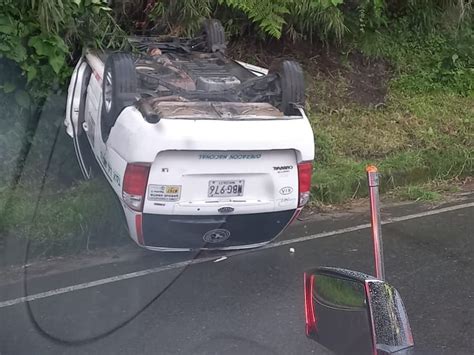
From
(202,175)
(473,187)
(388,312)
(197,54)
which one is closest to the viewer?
(388,312)

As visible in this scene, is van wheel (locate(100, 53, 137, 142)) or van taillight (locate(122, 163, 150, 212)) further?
van wheel (locate(100, 53, 137, 142))

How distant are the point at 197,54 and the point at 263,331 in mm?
2750

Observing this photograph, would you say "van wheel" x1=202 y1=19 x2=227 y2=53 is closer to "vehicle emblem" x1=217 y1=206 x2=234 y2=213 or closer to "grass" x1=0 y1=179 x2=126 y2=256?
"grass" x1=0 y1=179 x2=126 y2=256

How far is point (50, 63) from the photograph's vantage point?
589 cm

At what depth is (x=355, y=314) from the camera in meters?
2.01

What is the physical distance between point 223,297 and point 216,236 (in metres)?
0.42

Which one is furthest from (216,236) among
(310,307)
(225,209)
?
(310,307)

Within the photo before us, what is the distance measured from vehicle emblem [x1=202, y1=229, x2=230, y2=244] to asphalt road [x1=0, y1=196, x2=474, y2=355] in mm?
225

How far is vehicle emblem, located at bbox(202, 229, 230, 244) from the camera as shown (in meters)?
4.76

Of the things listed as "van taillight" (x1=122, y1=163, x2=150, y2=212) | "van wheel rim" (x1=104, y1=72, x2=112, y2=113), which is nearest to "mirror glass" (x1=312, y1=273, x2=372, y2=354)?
"van taillight" (x1=122, y1=163, x2=150, y2=212)

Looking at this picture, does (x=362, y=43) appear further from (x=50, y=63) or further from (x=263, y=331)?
(x=263, y=331)

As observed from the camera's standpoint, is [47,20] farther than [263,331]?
Yes


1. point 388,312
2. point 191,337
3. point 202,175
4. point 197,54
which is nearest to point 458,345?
point 191,337

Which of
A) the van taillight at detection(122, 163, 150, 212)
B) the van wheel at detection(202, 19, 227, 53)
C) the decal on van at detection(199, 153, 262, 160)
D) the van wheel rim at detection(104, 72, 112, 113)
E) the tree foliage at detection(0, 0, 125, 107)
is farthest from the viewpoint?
the van wheel at detection(202, 19, 227, 53)
